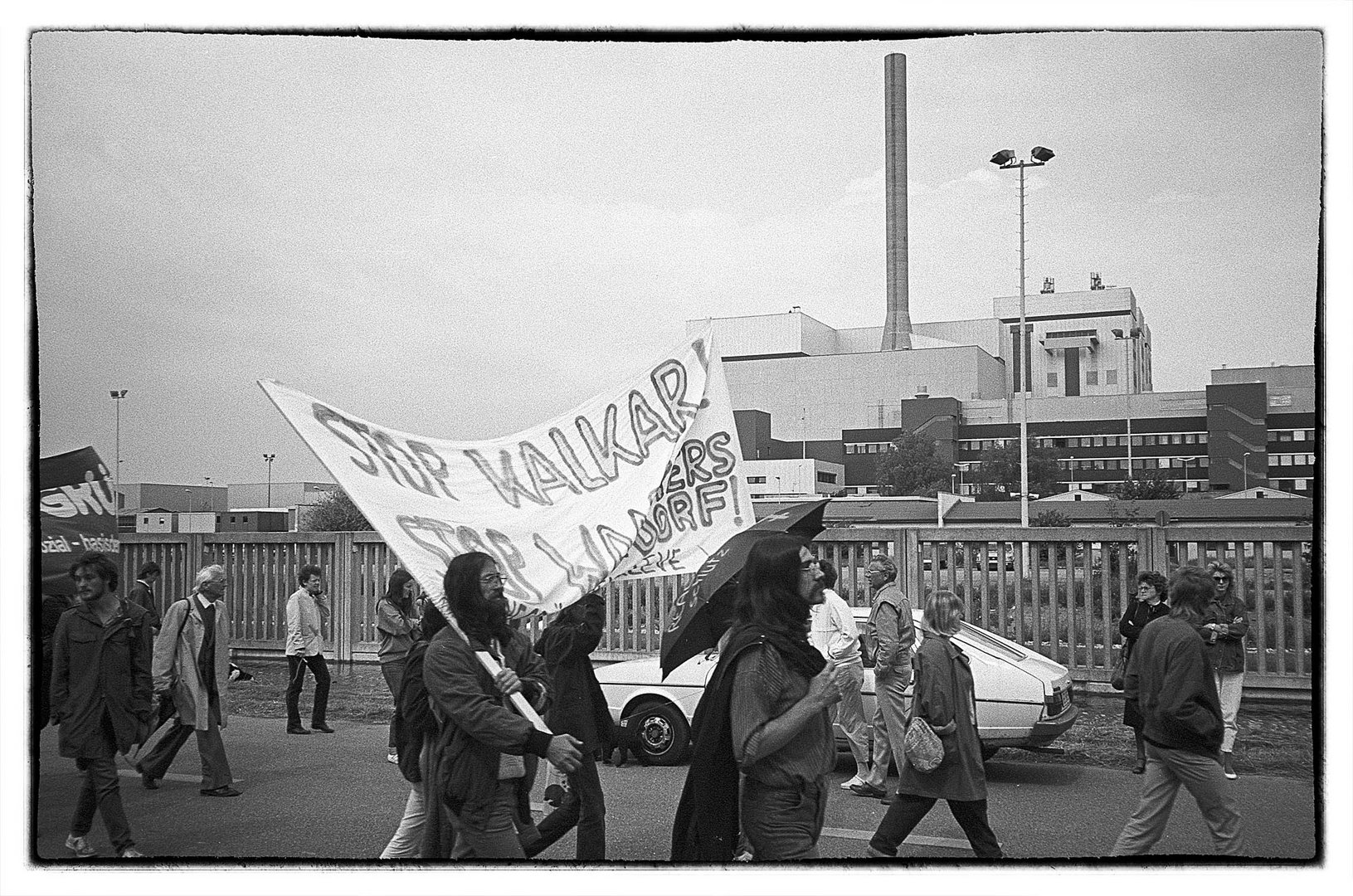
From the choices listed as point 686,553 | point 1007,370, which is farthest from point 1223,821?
point 1007,370

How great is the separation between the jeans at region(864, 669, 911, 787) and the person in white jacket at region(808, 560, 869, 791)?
0.38ft

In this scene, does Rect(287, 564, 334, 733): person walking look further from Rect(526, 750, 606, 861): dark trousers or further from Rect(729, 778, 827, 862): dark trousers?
Rect(729, 778, 827, 862): dark trousers

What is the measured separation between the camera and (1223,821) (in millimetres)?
5516

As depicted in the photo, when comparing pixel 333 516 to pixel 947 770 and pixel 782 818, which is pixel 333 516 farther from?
pixel 782 818

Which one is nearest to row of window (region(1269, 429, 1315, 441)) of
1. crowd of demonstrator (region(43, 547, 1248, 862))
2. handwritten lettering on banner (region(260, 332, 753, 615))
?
crowd of demonstrator (region(43, 547, 1248, 862))

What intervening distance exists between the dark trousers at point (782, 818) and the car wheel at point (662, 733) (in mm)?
4154

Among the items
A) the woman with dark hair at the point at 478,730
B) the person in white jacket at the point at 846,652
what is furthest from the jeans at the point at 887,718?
the woman with dark hair at the point at 478,730

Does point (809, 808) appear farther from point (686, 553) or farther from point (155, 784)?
point (155, 784)

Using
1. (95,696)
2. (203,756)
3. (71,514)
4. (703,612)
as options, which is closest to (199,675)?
(203,756)

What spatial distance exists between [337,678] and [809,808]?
10.4 meters

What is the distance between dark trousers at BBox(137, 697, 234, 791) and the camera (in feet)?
25.0

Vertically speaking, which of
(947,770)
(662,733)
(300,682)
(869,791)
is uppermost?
(947,770)

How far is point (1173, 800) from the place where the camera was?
5680 mm

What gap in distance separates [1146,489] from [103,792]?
71861mm
